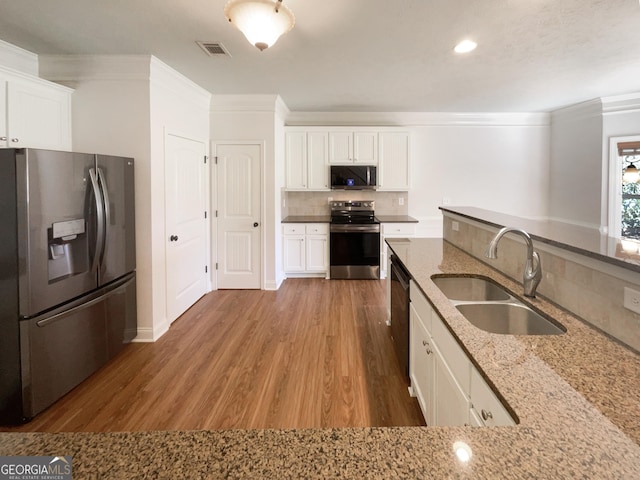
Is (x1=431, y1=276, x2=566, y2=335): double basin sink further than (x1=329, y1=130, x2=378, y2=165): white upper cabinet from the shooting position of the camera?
No

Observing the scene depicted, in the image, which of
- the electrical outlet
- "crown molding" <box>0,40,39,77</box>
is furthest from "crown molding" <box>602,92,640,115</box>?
"crown molding" <box>0,40,39,77</box>

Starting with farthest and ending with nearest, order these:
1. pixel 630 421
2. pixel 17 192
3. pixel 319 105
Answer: pixel 319 105 → pixel 17 192 → pixel 630 421

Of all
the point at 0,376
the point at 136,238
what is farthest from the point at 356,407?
the point at 136,238

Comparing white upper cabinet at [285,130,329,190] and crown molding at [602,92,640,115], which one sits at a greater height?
crown molding at [602,92,640,115]

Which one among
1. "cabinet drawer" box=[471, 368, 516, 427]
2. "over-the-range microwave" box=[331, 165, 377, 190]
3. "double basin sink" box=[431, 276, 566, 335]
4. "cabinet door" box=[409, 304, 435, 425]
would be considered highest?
"over-the-range microwave" box=[331, 165, 377, 190]

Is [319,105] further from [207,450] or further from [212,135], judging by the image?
[207,450]

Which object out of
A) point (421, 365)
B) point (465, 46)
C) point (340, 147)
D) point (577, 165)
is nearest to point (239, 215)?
point (340, 147)

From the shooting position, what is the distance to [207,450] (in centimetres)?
68

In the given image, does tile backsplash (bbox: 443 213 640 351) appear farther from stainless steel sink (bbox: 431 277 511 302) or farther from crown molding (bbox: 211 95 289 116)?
crown molding (bbox: 211 95 289 116)

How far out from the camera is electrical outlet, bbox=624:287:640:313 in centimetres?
115

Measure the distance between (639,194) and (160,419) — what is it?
603 cm

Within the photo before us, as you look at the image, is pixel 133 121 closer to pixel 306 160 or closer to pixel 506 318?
pixel 306 160

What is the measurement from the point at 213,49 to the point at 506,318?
299cm

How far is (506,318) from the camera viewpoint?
1730mm
